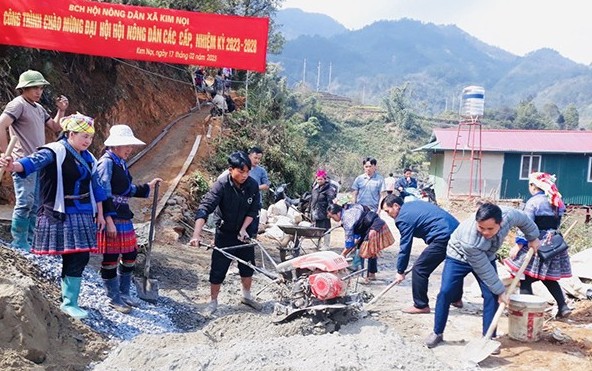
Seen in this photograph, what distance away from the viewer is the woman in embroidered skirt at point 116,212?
15.6 ft

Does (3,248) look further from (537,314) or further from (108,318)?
(537,314)

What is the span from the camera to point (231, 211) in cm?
549

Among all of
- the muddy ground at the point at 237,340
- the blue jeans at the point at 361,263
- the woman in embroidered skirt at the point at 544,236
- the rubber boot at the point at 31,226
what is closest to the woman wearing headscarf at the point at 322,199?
the blue jeans at the point at 361,263

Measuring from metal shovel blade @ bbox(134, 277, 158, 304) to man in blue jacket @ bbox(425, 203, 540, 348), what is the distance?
271 centimetres

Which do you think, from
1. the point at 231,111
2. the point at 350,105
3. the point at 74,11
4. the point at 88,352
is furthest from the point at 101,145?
the point at 350,105

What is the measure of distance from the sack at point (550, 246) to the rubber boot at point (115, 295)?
4.07 meters

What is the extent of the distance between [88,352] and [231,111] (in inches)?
488

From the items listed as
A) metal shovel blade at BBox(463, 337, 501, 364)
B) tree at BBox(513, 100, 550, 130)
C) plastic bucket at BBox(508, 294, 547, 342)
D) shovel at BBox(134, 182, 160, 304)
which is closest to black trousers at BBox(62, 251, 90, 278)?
shovel at BBox(134, 182, 160, 304)

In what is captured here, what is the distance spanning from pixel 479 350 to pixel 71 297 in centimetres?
328

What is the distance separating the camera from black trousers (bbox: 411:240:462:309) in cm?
545

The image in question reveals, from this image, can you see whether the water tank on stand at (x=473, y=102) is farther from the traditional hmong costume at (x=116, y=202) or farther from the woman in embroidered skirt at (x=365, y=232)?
the traditional hmong costume at (x=116, y=202)

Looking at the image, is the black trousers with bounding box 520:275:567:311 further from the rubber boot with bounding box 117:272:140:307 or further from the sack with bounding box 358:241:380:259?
the rubber boot with bounding box 117:272:140:307

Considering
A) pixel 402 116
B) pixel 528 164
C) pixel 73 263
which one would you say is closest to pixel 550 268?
pixel 73 263

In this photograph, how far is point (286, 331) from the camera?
15.2 ft
